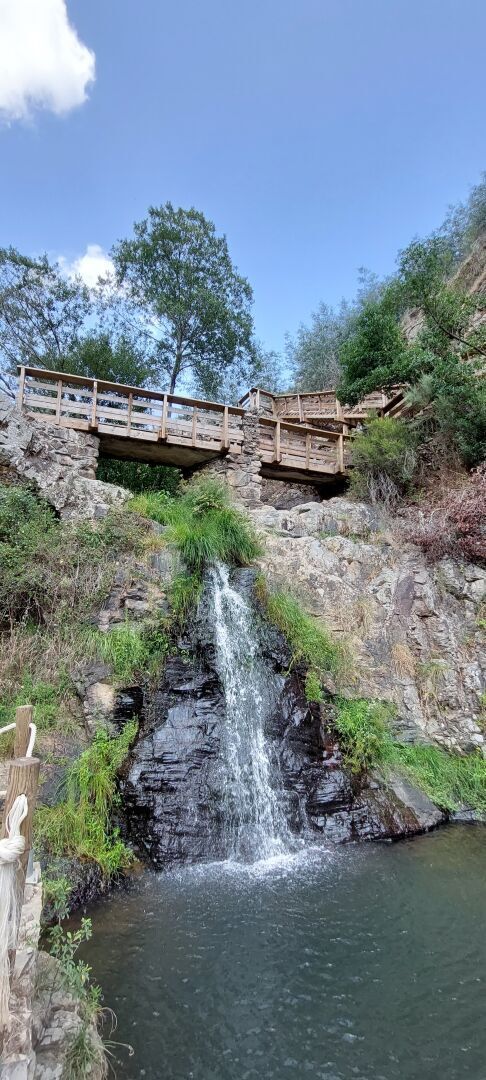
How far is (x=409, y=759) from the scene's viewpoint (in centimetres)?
702

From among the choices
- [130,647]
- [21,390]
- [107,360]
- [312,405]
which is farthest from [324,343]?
[130,647]

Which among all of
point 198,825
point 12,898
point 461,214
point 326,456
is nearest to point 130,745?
point 198,825

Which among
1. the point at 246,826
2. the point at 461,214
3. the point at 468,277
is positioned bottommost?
the point at 246,826

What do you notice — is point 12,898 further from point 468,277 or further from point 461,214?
point 461,214

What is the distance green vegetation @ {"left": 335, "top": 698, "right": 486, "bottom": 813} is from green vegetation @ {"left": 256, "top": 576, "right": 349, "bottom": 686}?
56cm

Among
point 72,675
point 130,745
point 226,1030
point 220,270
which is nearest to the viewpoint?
point 226,1030

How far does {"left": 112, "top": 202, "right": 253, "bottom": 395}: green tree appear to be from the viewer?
65.9 ft

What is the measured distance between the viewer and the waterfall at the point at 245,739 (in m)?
5.52

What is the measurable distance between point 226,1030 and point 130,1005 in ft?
2.10

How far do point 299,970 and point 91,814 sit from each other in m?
2.43

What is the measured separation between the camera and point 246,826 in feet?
18.3

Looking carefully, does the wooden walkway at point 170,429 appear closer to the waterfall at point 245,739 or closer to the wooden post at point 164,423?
the wooden post at point 164,423

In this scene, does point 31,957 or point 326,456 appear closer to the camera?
point 31,957

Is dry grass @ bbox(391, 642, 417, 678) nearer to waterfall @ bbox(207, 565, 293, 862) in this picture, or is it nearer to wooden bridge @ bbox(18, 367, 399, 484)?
waterfall @ bbox(207, 565, 293, 862)
